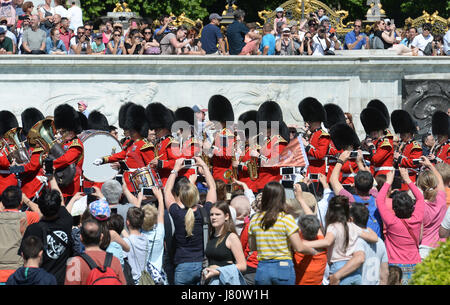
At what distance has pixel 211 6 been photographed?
31953mm

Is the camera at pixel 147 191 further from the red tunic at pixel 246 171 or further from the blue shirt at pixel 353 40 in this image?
the blue shirt at pixel 353 40

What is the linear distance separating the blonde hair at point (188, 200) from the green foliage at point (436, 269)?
8.25 feet

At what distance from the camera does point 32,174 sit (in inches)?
489

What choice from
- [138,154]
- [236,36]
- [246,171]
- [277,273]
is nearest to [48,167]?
[138,154]

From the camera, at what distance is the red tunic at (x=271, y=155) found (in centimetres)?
1230

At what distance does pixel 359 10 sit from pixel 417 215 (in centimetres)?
2509

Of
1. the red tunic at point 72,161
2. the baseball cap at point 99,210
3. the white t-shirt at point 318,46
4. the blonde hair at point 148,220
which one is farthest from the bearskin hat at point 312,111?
the baseball cap at point 99,210

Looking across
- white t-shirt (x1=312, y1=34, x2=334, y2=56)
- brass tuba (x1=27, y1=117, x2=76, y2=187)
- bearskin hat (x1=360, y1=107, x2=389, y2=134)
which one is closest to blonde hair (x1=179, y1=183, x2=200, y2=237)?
brass tuba (x1=27, y1=117, x2=76, y2=187)

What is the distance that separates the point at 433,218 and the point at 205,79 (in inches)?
361

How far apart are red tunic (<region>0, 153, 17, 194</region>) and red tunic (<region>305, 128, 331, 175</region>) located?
3.74 m

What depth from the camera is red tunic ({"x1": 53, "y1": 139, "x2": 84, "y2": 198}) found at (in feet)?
39.5

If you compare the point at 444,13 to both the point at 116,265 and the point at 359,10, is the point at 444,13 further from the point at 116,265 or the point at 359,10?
the point at 116,265

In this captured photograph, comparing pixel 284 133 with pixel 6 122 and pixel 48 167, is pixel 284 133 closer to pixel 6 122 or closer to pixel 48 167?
pixel 48 167
